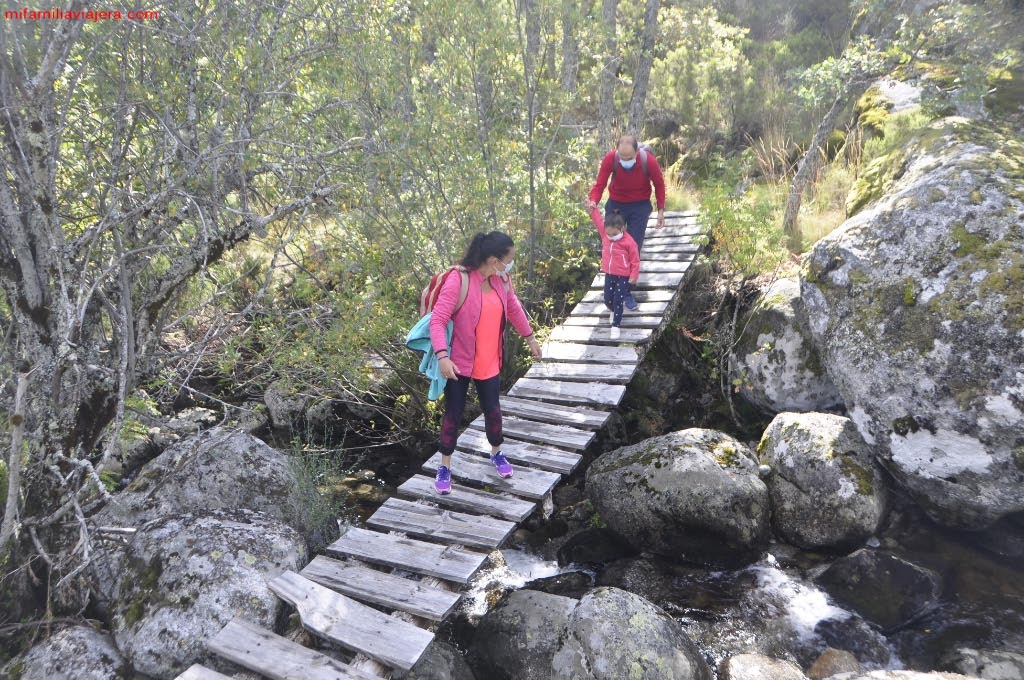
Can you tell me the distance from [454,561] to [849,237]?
5.20 m

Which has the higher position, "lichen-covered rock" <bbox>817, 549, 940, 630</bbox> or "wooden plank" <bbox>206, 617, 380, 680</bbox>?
"wooden plank" <bbox>206, 617, 380, 680</bbox>

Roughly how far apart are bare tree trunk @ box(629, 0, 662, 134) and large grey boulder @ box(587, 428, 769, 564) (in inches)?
302

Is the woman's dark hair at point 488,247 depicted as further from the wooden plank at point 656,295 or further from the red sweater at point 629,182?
the wooden plank at point 656,295

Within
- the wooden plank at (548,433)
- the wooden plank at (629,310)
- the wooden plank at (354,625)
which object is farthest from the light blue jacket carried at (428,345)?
the wooden plank at (629,310)

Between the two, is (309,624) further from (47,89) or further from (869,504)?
(869,504)

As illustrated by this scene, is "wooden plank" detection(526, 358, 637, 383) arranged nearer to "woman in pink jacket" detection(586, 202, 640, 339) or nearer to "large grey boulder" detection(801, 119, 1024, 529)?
"woman in pink jacket" detection(586, 202, 640, 339)

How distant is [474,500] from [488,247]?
230 centimetres

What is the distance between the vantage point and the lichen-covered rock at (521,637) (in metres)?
4.76

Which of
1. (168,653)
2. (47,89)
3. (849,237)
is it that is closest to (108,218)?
(47,89)

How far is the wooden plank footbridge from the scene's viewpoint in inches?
155

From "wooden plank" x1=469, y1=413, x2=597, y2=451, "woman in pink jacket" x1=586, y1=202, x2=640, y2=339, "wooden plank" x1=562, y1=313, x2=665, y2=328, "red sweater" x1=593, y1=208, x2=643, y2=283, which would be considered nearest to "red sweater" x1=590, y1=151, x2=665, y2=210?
"woman in pink jacket" x1=586, y1=202, x2=640, y2=339

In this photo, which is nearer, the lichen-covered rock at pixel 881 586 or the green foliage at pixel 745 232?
the lichen-covered rock at pixel 881 586

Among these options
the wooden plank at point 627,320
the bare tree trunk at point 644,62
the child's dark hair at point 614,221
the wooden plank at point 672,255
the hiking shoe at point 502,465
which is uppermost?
the bare tree trunk at point 644,62

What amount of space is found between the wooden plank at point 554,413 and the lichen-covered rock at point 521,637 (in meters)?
1.89
